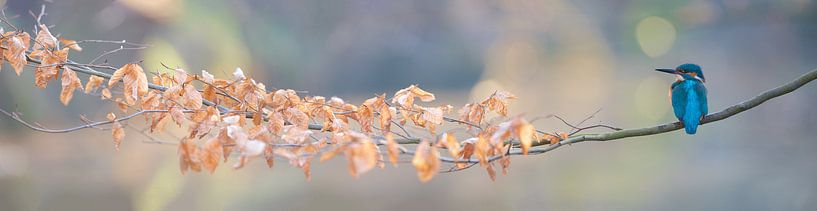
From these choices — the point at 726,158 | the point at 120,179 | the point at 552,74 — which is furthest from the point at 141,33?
the point at 726,158

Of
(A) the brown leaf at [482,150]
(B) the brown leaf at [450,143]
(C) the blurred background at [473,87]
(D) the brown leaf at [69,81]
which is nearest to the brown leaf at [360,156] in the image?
(B) the brown leaf at [450,143]

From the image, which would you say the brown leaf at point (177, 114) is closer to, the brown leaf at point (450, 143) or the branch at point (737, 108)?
the brown leaf at point (450, 143)

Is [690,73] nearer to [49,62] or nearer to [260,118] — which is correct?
[260,118]

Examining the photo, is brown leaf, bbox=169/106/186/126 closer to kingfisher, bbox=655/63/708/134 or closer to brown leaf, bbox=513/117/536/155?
brown leaf, bbox=513/117/536/155

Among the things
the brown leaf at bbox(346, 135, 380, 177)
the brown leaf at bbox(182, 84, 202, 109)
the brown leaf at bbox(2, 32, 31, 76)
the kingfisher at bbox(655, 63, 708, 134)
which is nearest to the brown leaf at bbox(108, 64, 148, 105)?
the brown leaf at bbox(182, 84, 202, 109)

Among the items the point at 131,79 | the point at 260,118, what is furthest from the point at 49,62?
the point at 260,118

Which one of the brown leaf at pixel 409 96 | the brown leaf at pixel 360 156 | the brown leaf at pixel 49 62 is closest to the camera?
the brown leaf at pixel 360 156
